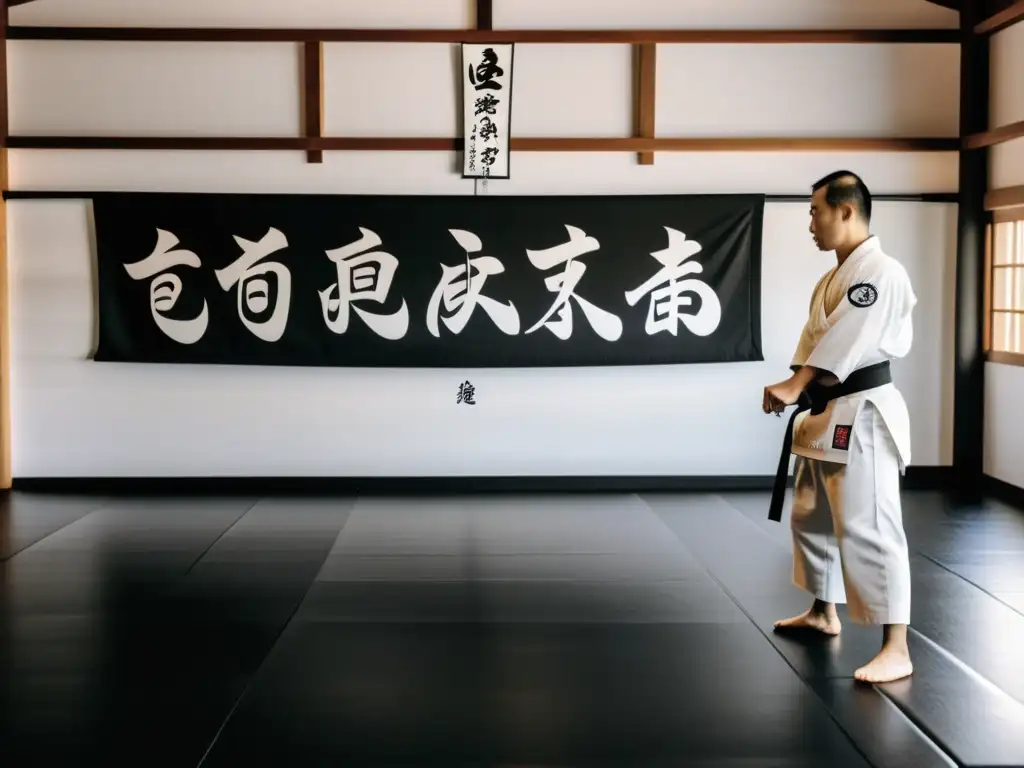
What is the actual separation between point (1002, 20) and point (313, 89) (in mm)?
4198

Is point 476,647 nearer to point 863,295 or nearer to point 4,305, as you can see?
point 863,295

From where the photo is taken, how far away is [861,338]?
3469 millimetres

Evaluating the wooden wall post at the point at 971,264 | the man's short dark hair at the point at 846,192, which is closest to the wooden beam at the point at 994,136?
the wooden wall post at the point at 971,264

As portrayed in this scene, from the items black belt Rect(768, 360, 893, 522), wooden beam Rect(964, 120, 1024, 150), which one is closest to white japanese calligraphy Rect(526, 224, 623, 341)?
wooden beam Rect(964, 120, 1024, 150)

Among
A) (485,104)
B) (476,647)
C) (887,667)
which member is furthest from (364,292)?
(887,667)

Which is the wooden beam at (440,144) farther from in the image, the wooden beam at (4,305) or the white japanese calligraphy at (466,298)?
the white japanese calligraphy at (466,298)

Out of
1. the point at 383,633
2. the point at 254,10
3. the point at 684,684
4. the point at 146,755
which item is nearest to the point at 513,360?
the point at 254,10

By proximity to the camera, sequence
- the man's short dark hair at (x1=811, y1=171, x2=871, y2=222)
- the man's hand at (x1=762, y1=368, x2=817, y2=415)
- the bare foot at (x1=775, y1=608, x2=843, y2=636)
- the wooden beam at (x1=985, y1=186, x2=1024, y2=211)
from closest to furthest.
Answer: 1. the man's hand at (x1=762, y1=368, x2=817, y2=415)
2. the man's short dark hair at (x1=811, y1=171, x2=871, y2=222)
3. the bare foot at (x1=775, y1=608, x2=843, y2=636)
4. the wooden beam at (x1=985, y1=186, x2=1024, y2=211)

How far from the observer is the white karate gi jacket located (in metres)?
3.48

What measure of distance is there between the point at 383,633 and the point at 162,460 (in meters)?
3.63

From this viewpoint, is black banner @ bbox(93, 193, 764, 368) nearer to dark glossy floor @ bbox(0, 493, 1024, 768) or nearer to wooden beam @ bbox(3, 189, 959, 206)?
→ wooden beam @ bbox(3, 189, 959, 206)

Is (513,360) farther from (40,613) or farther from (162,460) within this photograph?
(40,613)

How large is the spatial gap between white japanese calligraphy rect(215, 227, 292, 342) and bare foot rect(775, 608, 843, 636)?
408 cm

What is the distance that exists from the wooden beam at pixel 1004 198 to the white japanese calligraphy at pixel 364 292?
3.73 meters
